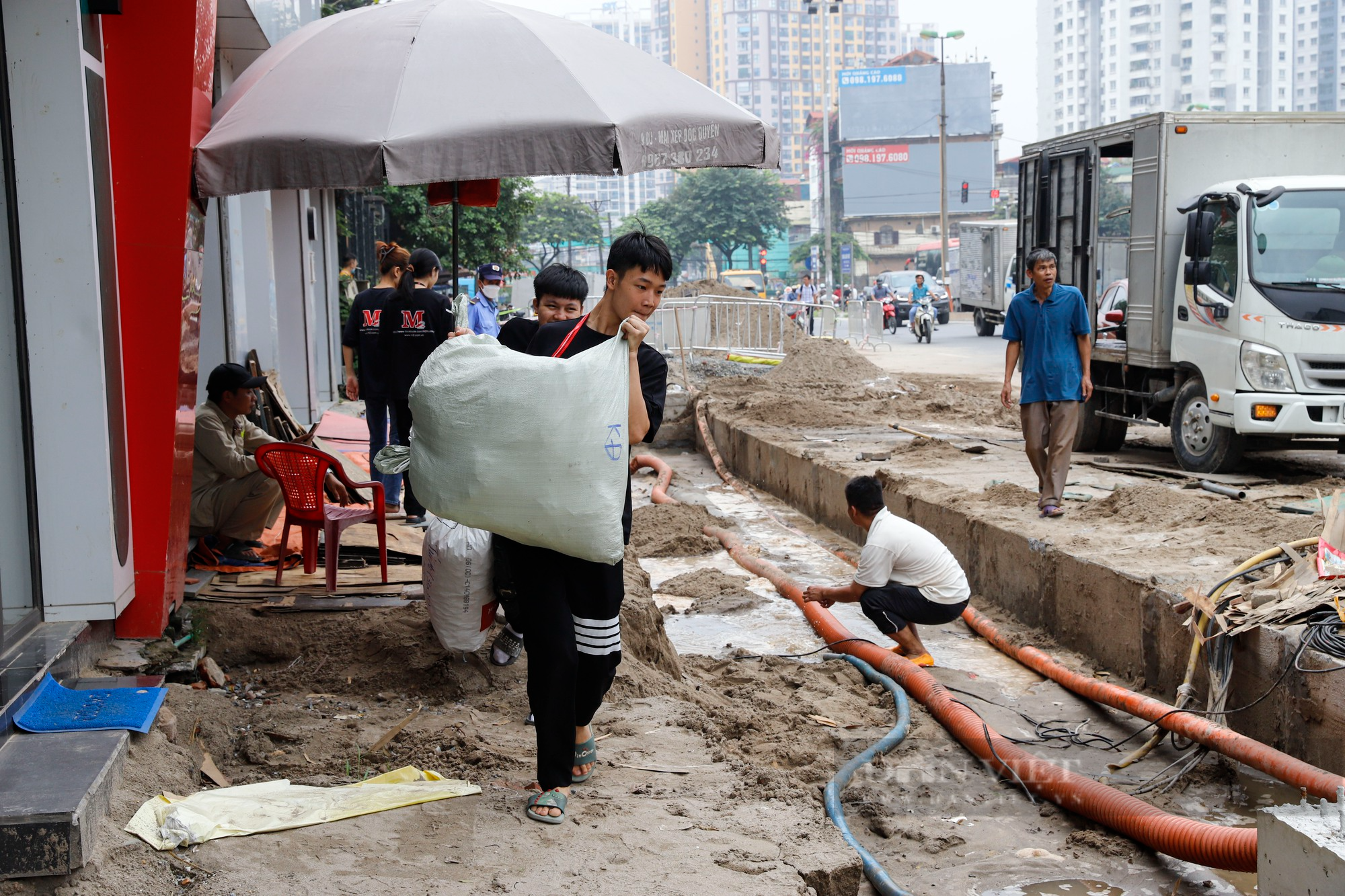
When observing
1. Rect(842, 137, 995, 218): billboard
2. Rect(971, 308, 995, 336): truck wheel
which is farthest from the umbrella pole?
Rect(842, 137, 995, 218): billboard

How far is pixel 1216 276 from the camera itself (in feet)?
30.3

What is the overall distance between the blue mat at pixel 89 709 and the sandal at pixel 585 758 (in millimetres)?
1279

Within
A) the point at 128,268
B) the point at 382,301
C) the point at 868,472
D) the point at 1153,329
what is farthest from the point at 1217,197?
the point at 128,268

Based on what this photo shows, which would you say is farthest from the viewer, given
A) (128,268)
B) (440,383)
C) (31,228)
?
(128,268)

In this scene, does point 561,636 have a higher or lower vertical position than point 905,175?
lower

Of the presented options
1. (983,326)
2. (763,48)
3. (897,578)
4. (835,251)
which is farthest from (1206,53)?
(897,578)

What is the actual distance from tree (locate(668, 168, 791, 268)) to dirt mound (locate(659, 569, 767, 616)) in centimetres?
6510

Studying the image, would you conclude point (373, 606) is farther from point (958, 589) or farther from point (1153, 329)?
point (1153, 329)

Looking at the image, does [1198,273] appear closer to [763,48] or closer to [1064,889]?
[1064,889]

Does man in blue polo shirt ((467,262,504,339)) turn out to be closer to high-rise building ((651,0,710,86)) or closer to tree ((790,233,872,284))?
tree ((790,233,872,284))

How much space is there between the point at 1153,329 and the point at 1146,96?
126 metres

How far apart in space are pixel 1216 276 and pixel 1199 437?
1.38 m

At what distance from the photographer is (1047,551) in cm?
732

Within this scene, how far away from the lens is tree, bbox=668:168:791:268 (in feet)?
237
